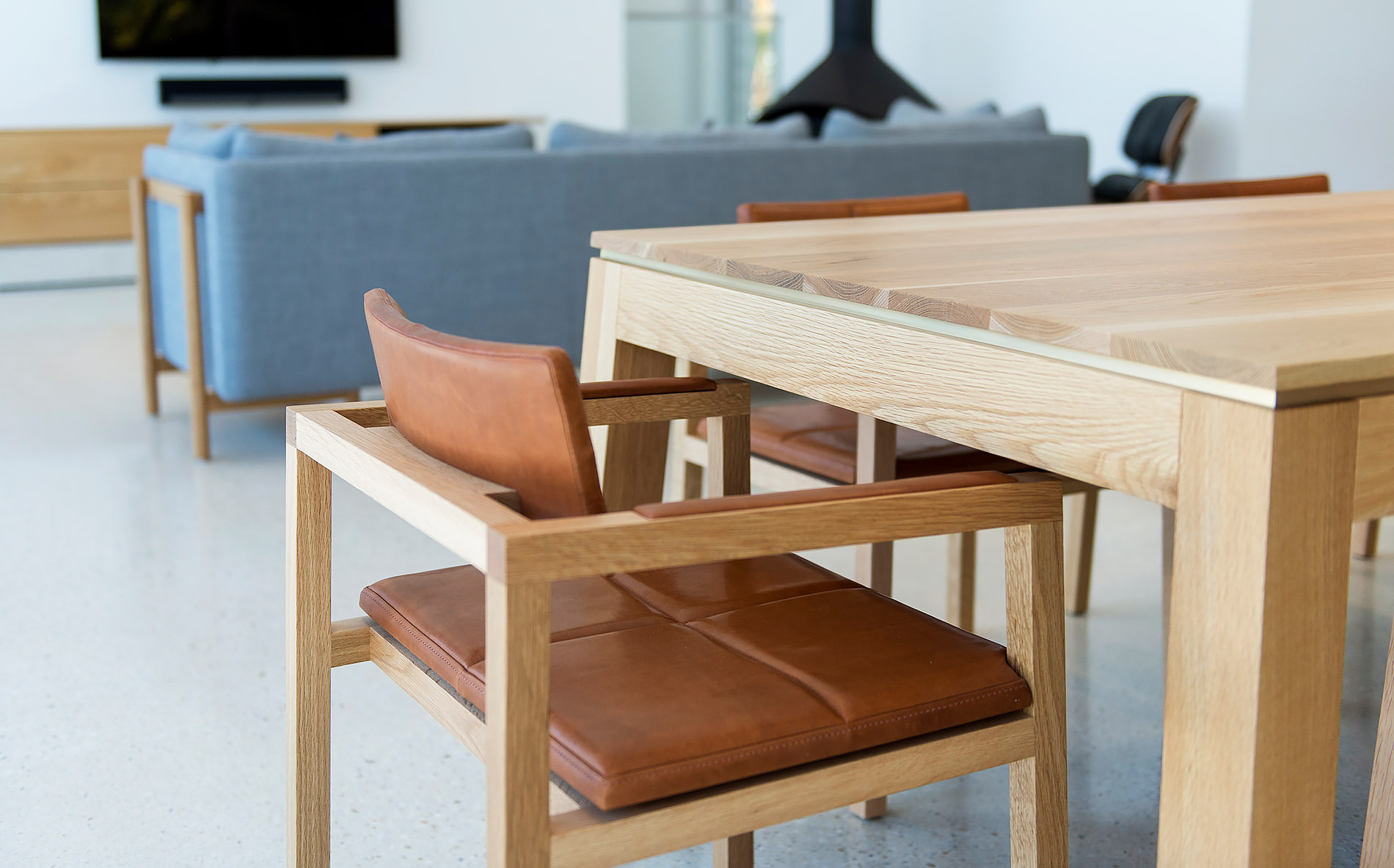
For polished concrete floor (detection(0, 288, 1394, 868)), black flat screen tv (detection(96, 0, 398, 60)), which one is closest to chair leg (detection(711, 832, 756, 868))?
polished concrete floor (detection(0, 288, 1394, 868))

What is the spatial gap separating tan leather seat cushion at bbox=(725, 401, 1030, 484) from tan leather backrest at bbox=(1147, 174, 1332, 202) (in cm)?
76

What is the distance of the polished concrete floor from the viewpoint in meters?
1.51

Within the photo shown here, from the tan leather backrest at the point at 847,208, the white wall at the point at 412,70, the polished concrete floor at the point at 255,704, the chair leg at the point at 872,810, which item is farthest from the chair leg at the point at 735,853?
the white wall at the point at 412,70

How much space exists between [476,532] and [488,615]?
6cm

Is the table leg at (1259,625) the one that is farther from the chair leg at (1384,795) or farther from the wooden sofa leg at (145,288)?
the wooden sofa leg at (145,288)

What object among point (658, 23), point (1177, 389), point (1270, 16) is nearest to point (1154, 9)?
point (1270, 16)

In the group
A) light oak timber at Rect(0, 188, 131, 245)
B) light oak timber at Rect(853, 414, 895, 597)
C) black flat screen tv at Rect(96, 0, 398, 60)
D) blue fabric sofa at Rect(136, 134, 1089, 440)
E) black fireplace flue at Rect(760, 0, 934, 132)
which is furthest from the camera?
black fireplace flue at Rect(760, 0, 934, 132)

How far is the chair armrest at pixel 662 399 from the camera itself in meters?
1.27

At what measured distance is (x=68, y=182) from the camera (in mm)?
6395

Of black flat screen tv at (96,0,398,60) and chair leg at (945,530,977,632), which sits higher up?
black flat screen tv at (96,0,398,60)

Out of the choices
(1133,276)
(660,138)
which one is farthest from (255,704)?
(660,138)

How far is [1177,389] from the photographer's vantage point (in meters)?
0.83

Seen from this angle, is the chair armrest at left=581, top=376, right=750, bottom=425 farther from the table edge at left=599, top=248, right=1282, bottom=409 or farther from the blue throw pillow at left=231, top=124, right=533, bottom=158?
the blue throw pillow at left=231, top=124, right=533, bottom=158

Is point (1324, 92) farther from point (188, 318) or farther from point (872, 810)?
point (872, 810)
